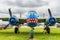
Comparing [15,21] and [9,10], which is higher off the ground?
[9,10]

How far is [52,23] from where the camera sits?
2097 centimetres

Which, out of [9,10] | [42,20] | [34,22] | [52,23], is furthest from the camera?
[42,20]

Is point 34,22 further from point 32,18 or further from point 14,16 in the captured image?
point 14,16

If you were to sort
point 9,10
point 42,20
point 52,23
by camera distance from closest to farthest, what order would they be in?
point 52,23 < point 9,10 < point 42,20

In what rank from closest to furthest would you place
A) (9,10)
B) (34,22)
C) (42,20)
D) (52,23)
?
1. (34,22)
2. (52,23)
3. (9,10)
4. (42,20)

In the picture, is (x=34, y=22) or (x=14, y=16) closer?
(x=34, y=22)

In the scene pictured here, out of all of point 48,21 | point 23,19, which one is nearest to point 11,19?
point 23,19

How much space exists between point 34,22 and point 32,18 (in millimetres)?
458

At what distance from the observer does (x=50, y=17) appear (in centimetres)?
2116

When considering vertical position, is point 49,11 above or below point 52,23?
above

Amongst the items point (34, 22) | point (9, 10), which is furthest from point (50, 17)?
point (9, 10)

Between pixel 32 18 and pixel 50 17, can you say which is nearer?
pixel 32 18

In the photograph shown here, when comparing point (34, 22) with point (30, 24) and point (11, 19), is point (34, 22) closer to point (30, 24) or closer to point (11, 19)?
point (30, 24)

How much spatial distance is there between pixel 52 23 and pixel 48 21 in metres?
0.63
